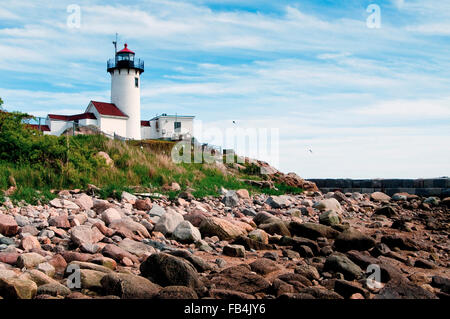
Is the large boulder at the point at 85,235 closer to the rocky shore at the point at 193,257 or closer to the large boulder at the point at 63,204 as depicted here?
the rocky shore at the point at 193,257

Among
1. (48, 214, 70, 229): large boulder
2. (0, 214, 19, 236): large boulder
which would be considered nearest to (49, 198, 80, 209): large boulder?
(48, 214, 70, 229): large boulder

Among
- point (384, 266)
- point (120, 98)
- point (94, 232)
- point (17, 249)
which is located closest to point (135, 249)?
point (94, 232)

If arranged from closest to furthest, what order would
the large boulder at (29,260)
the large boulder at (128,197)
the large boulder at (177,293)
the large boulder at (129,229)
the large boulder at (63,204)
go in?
1. the large boulder at (177,293)
2. the large boulder at (29,260)
3. the large boulder at (129,229)
4. the large boulder at (63,204)
5. the large boulder at (128,197)

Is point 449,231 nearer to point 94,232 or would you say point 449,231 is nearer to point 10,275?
point 94,232

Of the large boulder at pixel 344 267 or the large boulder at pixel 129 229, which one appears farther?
the large boulder at pixel 129 229

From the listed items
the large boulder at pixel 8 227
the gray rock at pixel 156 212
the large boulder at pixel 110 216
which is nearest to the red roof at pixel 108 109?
the gray rock at pixel 156 212

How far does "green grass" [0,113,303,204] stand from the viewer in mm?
10016

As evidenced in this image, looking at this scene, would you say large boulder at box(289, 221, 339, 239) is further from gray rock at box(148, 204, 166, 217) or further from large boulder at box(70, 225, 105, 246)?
large boulder at box(70, 225, 105, 246)

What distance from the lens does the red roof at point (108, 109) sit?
3846cm

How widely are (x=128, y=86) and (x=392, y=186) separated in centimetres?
2676

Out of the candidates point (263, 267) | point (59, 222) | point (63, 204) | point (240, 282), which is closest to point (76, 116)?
point (63, 204)

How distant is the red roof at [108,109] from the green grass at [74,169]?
24.4 m

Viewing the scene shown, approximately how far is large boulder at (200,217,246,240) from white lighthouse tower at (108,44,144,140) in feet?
111
